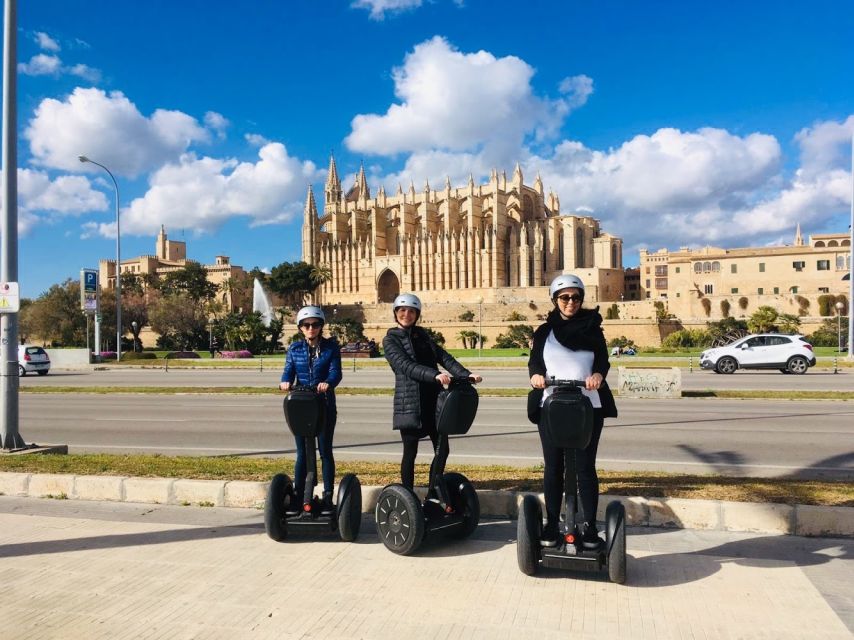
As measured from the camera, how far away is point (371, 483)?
6898 millimetres

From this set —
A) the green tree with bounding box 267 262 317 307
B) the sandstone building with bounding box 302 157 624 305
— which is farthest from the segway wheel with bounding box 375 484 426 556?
the green tree with bounding box 267 262 317 307

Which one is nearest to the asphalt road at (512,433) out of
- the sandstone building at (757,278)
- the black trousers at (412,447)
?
the black trousers at (412,447)

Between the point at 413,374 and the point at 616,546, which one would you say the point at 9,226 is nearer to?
the point at 413,374

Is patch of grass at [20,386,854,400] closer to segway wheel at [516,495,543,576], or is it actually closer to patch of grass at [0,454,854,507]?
patch of grass at [0,454,854,507]

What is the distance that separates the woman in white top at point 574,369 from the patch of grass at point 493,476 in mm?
1881

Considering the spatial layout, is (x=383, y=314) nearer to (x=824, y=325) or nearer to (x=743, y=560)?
(x=824, y=325)

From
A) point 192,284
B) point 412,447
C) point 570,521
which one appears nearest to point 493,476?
point 412,447

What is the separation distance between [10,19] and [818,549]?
10.4 metres

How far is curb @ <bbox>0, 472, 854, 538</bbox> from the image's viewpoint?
5637mm

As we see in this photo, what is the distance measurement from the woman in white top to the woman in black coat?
0.63m

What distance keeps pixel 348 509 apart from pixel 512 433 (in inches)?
263

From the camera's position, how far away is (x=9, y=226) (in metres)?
9.03

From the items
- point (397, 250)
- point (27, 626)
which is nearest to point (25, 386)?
point (27, 626)

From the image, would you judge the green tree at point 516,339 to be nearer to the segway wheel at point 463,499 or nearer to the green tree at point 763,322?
the green tree at point 763,322
